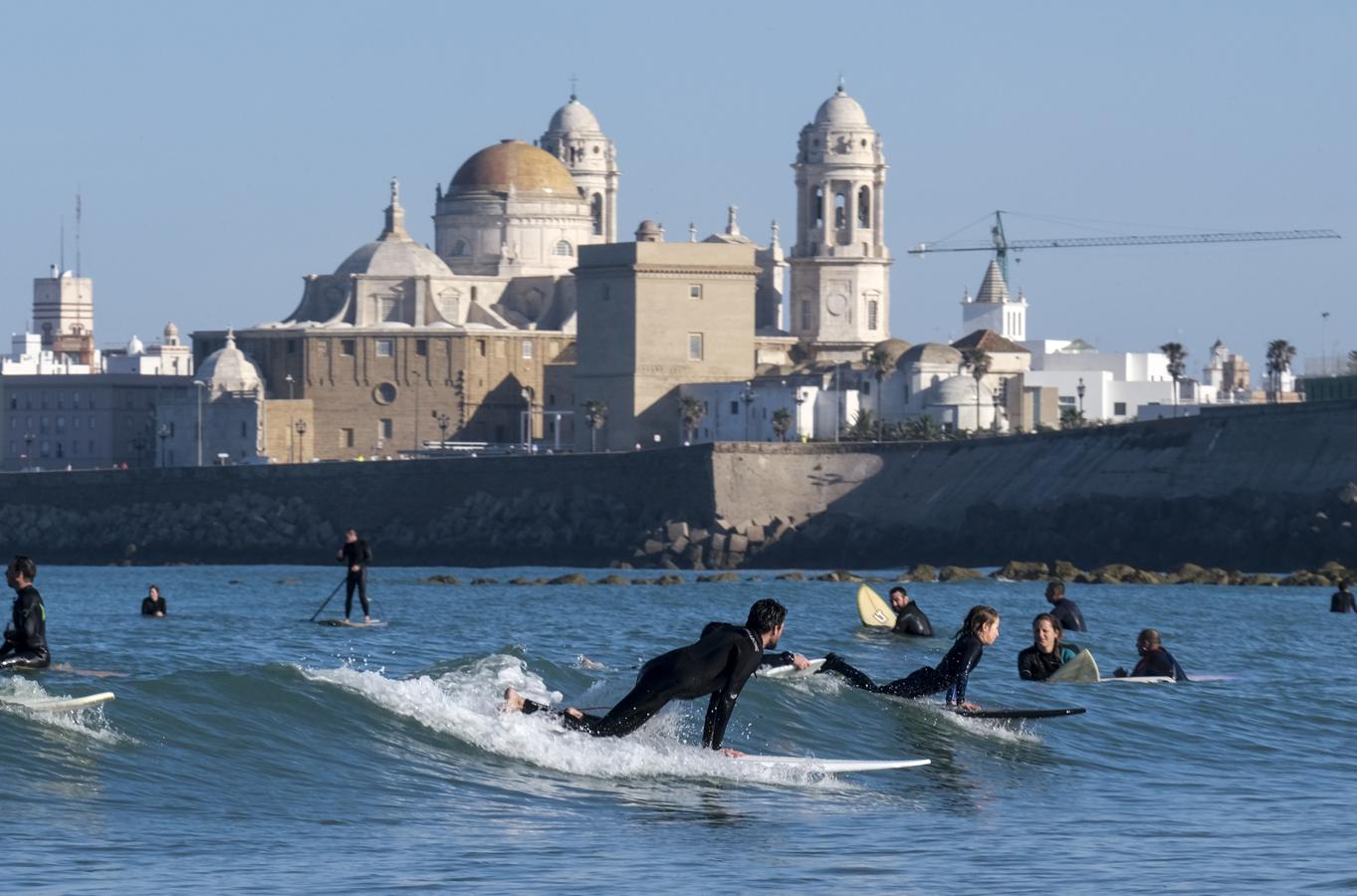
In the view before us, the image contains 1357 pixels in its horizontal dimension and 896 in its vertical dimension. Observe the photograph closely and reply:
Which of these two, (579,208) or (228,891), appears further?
→ (579,208)

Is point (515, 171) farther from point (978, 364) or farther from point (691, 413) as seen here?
point (978, 364)

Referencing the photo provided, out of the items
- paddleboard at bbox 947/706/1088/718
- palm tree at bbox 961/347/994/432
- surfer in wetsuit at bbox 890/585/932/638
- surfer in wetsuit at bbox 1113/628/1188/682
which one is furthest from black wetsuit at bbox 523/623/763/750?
palm tree at bbox 961/347/994/432

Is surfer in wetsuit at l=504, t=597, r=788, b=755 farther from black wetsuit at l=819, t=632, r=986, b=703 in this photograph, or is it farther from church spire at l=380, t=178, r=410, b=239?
church spire at l=380, t=178, r=410, b=239

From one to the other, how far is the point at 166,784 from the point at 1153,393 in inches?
4200

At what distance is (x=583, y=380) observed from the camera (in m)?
108

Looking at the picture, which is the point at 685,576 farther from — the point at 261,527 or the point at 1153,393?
the point at 1153,393

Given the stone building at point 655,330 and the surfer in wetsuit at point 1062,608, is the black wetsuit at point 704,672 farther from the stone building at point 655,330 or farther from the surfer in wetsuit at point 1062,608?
the stone building at point 655,330

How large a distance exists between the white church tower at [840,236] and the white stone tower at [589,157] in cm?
1729

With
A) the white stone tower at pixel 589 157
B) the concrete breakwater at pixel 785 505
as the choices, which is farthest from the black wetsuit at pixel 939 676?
the white stone tower at pixel 589 157

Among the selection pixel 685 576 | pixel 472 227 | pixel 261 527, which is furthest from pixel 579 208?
pixel 685 576

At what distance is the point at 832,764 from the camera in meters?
16.3

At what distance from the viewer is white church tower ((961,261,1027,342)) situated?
166500 mm

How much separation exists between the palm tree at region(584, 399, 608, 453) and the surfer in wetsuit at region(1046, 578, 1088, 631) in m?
75.8

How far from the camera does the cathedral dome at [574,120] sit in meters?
135
